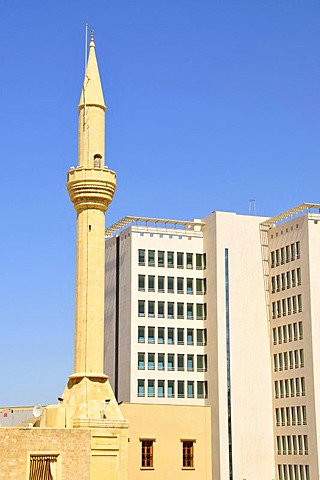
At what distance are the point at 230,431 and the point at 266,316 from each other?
1105cm

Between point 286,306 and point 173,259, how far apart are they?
10.9 metres

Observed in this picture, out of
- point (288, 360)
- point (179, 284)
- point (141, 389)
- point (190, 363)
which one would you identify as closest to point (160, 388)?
point (141, 389)

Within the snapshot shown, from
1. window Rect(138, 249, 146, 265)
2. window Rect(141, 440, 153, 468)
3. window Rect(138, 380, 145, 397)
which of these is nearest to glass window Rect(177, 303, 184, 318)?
window Rect(138, 249, 146, 265)

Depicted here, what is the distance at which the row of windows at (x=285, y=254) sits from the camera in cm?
7400

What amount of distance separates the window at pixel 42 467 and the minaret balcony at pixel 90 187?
16.0 metres

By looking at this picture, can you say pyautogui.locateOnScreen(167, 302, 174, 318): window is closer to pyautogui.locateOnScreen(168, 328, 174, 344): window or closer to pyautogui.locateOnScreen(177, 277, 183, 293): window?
pyautogui.locateOnScreen(168, 328, 174, 344): window

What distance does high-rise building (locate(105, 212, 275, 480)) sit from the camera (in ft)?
240

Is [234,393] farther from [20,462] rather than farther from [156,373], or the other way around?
[20,462]

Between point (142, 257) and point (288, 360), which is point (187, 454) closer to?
point (288, 360)

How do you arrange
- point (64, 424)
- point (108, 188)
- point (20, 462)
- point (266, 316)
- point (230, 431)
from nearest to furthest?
point (20, 462)
point (64, 424)
point (108, 188)
point (230, 431)
point (266, 316)

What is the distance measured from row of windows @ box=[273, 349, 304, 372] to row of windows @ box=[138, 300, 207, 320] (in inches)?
295

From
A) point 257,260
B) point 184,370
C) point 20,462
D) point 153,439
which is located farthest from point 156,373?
point 20,462

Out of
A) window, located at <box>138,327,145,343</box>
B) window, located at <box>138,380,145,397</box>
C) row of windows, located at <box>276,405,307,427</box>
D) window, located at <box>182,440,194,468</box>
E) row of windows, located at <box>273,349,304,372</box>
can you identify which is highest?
window, located at <box>138,327,145,343</box>

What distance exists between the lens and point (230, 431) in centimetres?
7225
